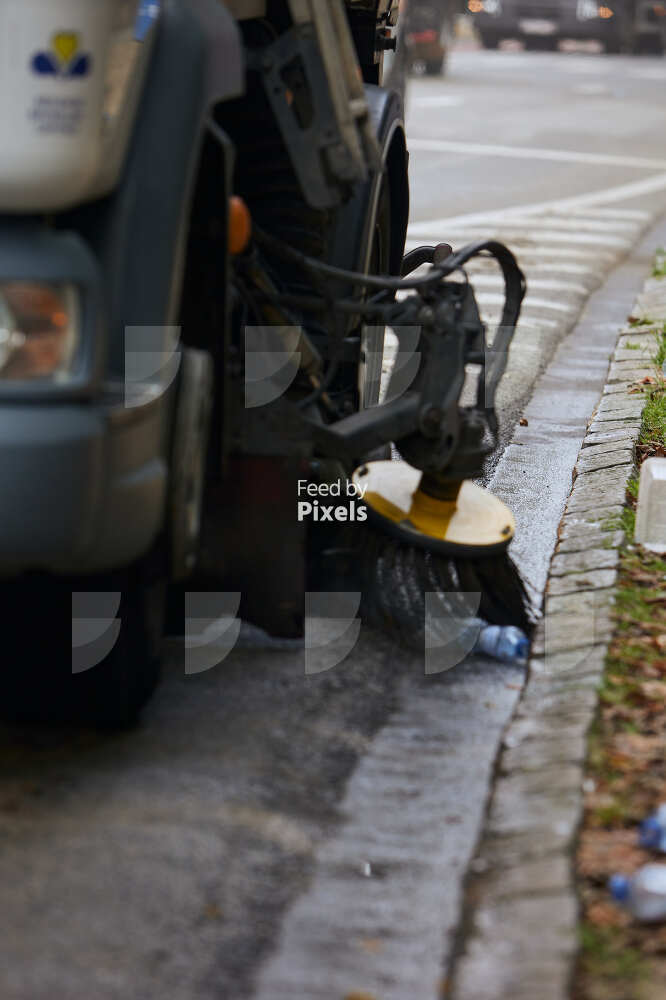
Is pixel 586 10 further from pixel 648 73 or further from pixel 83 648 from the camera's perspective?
pixel 83 648

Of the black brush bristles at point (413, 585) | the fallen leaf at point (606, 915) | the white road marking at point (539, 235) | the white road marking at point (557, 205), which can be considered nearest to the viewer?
the fallen leaf at point (606, 915)

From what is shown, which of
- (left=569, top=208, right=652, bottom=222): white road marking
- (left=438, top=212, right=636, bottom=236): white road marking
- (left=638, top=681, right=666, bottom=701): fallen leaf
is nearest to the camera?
(left=638, top=681, right=666, bottom=701): fallen leaf

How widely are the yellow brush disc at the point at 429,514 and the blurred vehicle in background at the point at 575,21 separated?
33.0 m

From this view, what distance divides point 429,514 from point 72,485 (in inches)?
70.9

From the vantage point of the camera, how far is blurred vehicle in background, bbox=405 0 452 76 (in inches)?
1087

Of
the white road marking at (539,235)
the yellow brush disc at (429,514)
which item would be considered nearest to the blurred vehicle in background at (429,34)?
the white road marking at (539,235)

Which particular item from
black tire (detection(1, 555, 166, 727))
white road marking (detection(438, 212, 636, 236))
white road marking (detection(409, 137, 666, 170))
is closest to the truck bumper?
black tire (detection(1, 555, 166, 727))

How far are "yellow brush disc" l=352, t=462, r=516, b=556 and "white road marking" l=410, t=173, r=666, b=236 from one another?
7121 mm

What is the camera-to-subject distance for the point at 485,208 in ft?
45.0

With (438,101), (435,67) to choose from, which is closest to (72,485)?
(438,101)

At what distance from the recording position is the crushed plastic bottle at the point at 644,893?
309cm

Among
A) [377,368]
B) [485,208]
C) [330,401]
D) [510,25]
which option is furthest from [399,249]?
[510,25]

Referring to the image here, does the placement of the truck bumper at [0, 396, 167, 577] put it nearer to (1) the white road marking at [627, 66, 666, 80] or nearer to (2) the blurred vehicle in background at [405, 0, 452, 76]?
(2) the blurred vehicle in background at [405, 0, 452, 76]

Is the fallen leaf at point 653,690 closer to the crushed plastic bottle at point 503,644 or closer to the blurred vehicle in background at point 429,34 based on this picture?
the crushed plastic bottle at point 503,644
